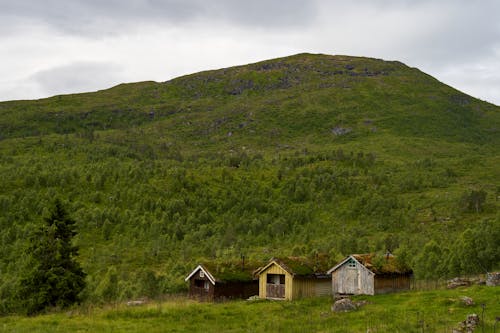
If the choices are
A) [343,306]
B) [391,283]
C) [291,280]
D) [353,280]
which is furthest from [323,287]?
[343,306]

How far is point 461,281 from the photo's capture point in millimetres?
55656

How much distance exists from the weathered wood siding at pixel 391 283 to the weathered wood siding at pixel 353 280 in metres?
0.97

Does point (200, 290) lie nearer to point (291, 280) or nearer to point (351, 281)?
point (291, 280)

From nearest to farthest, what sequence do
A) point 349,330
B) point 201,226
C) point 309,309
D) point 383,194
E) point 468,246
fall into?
1. point 349,330
2. point 309,309
3. point 468,246
4. point 201,226
5. point 383,194

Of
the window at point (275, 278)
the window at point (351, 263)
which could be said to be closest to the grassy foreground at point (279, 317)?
the window at point (275, 278)

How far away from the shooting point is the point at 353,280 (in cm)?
5444

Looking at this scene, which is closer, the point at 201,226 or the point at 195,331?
the point at 195,331

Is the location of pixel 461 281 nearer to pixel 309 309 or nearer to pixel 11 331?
pixel 309 309

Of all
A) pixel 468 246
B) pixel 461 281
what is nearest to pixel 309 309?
pixel 461 281

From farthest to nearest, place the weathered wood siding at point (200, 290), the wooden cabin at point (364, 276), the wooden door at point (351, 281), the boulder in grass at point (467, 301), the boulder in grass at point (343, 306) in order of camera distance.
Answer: the weathered wood siding at point (200, 290), the wooden door at point (351, 281), the wooden cabin at point (364, 276), the boulder in grass at point (343, 306), the boulder in grass at point (467, 301)

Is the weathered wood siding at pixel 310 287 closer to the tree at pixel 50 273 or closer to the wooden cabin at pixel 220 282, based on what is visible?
the wooden cabin at pixel 220 282

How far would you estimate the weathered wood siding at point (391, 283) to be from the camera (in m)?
54.4

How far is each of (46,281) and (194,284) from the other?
15809 millimetres

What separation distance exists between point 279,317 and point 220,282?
13743mm
